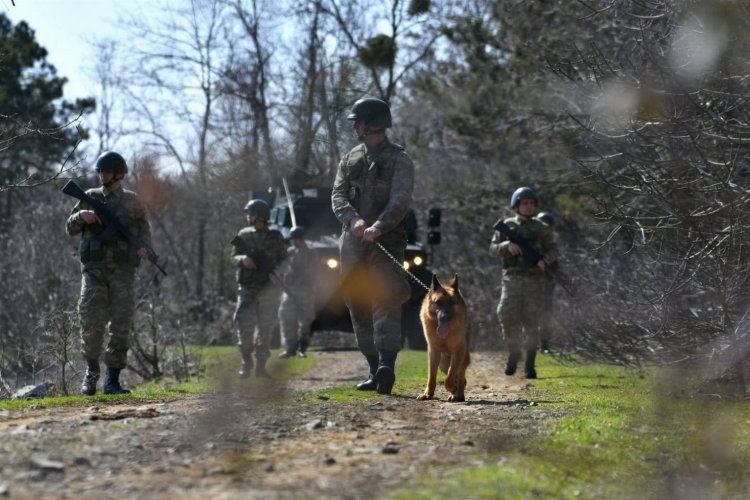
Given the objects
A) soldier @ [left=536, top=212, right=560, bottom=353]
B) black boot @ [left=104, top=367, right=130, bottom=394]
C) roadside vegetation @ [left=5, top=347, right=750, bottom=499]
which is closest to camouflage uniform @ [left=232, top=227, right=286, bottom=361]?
roadside vegetation @ [left=5, top=347, right=750, bottom=499]

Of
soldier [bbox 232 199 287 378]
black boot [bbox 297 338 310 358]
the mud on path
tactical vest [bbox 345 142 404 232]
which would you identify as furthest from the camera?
black boot [bbox 297 338 310 358]

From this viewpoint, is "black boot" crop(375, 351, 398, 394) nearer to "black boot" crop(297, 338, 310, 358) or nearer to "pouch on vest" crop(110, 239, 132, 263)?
"pouch on vest" crop(110, 239, 132, 263)

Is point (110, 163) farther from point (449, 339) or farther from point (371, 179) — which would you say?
point (449, 339)

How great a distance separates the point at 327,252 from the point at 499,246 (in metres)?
5.98

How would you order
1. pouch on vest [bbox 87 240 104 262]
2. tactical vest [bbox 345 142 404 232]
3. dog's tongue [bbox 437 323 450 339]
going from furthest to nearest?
pouch on vest [bbox 87 240 104 262]
tactical vest [bbox 345 142 404 232]
dog's tongue [bbox 437 323 450 339]

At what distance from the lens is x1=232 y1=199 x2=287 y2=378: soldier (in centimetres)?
1552

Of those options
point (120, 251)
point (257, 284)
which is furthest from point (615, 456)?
point (257, 284)

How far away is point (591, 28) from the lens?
20141 mm

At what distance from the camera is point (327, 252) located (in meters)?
20.1

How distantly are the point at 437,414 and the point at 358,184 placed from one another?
100 inches

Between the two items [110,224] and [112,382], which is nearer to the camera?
[110,224]

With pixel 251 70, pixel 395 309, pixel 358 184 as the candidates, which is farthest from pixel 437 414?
pixel 251 70

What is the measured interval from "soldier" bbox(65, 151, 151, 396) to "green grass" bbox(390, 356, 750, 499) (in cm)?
403

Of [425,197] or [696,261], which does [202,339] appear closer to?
[425,197]
